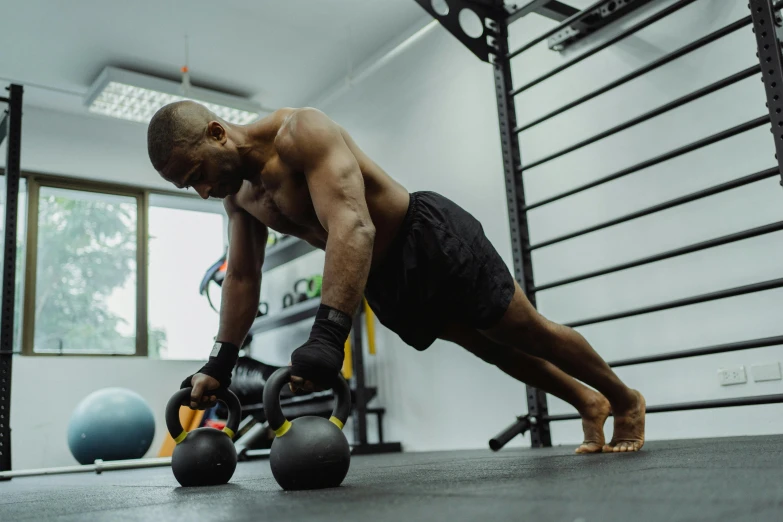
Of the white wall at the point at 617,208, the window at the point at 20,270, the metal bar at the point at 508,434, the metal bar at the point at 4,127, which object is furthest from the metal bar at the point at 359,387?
the window at the point at 20,270

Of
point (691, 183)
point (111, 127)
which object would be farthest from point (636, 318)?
point (111, 127)

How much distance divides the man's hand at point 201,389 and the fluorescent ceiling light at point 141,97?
3.75 m

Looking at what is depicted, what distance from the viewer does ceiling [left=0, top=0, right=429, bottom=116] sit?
15.8 feet

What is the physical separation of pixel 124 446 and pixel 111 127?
304cm

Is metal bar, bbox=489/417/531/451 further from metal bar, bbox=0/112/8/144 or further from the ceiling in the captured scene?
metal bar, bbox=0/112/8/144

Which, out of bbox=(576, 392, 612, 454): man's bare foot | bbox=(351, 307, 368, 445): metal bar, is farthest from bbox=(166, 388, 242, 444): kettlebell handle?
bbox=(351, 307, 368, 445): metal bar

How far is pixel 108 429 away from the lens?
460 centimetres

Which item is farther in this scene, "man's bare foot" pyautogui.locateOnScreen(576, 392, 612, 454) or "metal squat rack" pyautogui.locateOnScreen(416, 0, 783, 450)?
"metal squat rack" pyautogui.locateOnScreen(416, 0, 783, 450)

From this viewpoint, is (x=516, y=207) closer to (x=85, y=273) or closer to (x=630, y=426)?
(x=630, y=426)

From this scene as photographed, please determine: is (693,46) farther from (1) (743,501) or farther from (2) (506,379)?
(1) (743,501)

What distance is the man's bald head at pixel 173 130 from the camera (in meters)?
1.71

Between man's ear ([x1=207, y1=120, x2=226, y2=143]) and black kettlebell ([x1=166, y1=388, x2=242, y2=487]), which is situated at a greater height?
man's ear ([x1=207, y1=120, x2=226, y2=143])

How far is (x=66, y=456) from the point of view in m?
5.55

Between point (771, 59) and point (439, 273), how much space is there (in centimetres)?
155
